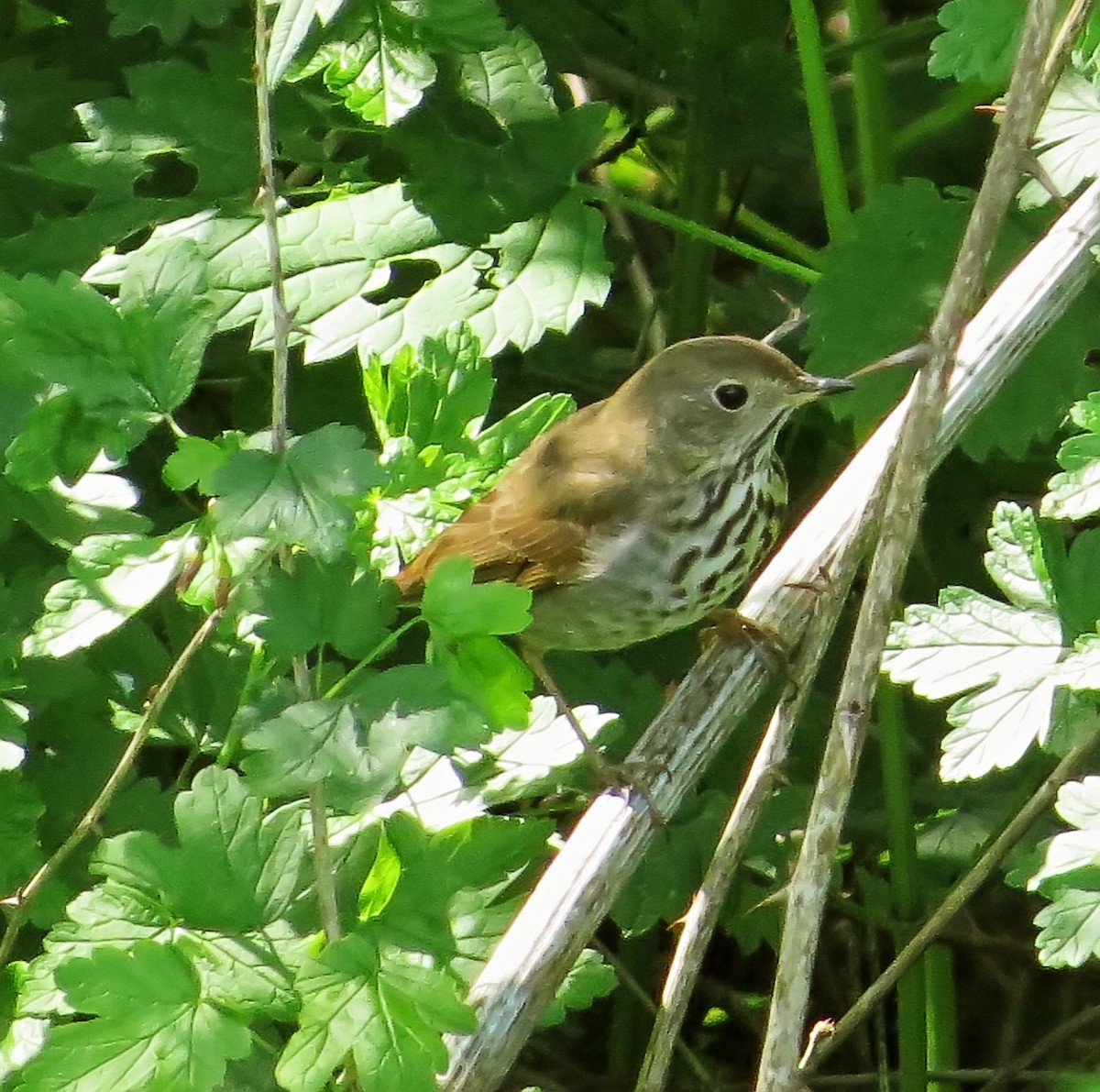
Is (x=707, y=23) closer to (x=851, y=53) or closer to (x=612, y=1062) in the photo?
(x=851, y=53)

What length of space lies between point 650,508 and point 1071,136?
0.90 meters

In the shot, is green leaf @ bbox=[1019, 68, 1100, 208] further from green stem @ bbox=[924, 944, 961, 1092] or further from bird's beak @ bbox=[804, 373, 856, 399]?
green stem @ bbox=[924, 944, 961, 1092]

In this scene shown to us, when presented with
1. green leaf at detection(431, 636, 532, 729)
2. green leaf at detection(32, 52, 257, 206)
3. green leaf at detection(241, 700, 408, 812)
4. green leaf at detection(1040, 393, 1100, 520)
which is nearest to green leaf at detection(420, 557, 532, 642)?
green leaf at detection(431, 636, 532, 729)

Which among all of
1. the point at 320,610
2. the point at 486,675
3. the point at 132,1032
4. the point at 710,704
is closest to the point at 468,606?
the point at 486,675

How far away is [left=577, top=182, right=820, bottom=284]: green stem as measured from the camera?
96.9 inches

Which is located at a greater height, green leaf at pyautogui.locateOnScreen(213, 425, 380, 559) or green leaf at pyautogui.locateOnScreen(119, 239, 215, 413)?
green leaf at pyautogui.locateOnScreen(119, 239, 215, 413)

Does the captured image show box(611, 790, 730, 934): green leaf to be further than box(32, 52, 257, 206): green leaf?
No

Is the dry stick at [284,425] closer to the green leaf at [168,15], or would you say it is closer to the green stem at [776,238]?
the green leaf at [168,15]

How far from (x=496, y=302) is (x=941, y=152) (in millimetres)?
1421

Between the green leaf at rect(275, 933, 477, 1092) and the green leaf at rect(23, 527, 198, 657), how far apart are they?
46 centimetres

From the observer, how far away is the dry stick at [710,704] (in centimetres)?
173

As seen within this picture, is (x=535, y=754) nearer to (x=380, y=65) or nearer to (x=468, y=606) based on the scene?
(x=468, y=606)

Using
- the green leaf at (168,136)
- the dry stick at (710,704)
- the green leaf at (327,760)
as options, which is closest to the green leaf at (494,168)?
the green leaf at (168,136)

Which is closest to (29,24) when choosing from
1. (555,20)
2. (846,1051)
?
(555,20)
